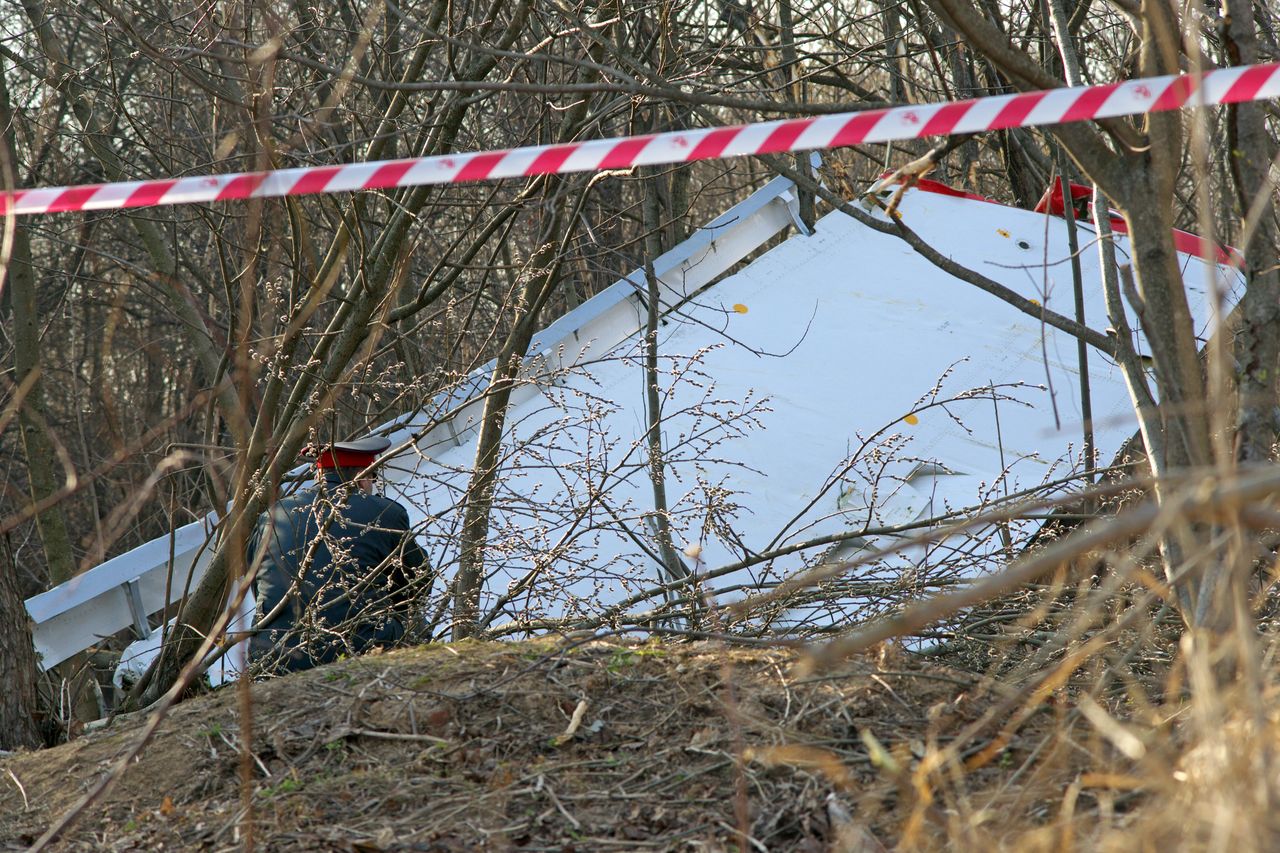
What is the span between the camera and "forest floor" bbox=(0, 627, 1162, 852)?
2.73 metres

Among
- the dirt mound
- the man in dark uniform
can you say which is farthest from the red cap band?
the dirt mound

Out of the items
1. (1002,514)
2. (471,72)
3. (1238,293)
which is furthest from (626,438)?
(1002,514)

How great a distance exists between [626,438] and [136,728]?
3680 millimetres

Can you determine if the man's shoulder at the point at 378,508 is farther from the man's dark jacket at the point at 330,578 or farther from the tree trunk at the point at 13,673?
the tree trunk at the point at 13,673

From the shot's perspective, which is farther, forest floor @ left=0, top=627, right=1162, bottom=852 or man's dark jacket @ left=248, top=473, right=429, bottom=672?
man's dark jacket @ left=248, top=473, right=429, bottom=672

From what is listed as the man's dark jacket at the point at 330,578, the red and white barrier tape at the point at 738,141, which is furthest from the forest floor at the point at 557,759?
the red and white barrier tape at the point at 738,141

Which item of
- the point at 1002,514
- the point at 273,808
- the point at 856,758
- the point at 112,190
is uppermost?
the point at 112,190

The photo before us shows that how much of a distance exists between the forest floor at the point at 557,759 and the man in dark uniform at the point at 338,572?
0.79m

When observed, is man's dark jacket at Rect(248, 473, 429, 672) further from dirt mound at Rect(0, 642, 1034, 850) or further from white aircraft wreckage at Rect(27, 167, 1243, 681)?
dirt mound at Rect(0, 642, 1034, 850)

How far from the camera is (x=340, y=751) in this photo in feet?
10.9

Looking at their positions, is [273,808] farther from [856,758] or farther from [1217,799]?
[1217,799]

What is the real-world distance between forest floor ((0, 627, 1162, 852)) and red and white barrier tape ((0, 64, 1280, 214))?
1398mm

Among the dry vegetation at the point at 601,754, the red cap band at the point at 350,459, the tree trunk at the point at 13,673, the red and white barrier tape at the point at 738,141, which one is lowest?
the dry vegetation at the point at 601,754

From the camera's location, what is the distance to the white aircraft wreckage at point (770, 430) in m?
4.96
